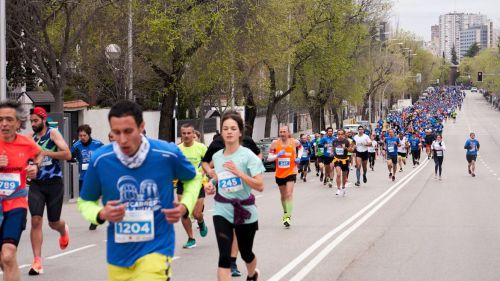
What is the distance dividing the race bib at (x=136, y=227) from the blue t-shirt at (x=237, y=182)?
2.96 metres

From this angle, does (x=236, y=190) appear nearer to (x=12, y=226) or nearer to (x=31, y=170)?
(x=31, y=170)

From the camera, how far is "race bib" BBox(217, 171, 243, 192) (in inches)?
336

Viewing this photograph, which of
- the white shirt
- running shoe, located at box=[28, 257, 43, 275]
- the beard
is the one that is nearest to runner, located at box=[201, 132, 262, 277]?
the beard

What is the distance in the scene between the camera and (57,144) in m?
9.96

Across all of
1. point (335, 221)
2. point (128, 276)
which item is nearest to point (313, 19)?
point (335, 221)

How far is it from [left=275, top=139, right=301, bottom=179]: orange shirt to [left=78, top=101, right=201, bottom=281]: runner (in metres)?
9.24

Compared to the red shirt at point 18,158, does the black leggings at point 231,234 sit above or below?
below

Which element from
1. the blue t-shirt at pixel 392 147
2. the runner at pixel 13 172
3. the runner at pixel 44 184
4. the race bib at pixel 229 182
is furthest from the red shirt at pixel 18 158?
the blue t-shirt at pixel 392 147

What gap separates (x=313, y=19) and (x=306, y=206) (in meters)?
28.0

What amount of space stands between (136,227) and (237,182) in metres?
3.16

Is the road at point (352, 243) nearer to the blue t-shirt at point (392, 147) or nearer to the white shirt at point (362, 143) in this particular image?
the white shirt at point (362, 143)

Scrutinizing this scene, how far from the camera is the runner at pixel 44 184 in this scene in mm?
9914

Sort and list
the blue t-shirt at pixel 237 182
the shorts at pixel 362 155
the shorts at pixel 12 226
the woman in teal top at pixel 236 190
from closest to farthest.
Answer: the shorts at pixel 12 226, the woman in teal top at pixel 236 190, the blue t-shirt at pixel 237 182, the shorts at pixel 362 155

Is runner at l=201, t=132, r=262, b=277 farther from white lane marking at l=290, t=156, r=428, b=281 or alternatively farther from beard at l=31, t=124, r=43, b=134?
beard at l=31, t=124, r=43, b=134
